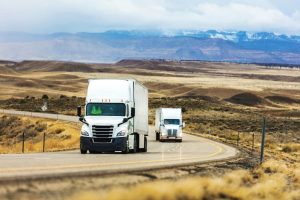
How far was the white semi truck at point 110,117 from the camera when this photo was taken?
26.6 meters

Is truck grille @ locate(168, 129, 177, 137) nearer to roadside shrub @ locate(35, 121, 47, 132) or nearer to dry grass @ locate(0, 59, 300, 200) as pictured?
dry grass @ locate(0, 59, 300, 200)

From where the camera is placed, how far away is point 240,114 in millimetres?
94688

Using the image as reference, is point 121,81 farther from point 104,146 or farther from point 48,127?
point 48,127

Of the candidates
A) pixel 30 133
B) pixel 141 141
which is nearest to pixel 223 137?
pixel 30 133

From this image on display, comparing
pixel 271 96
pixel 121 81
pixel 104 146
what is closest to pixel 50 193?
pixel 104 146

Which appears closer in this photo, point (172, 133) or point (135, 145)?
point (135, 145)

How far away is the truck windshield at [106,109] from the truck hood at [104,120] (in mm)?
288

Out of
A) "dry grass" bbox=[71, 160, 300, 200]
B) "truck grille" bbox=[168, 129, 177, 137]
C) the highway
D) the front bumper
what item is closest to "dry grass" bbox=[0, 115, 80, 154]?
"truck grille" bbox=[168, 129, 177, 137]

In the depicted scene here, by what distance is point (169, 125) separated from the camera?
50531mm

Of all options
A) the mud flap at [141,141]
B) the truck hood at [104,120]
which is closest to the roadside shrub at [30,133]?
the mud flap at [141,141]

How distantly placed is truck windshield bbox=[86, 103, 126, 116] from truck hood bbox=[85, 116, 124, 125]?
288 mm

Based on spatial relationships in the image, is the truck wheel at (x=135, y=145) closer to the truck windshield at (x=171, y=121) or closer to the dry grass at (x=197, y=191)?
the dry grass at (x=197, y=191)

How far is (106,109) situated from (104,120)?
80 centimetres

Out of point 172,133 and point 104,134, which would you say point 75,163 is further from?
point 172,133
